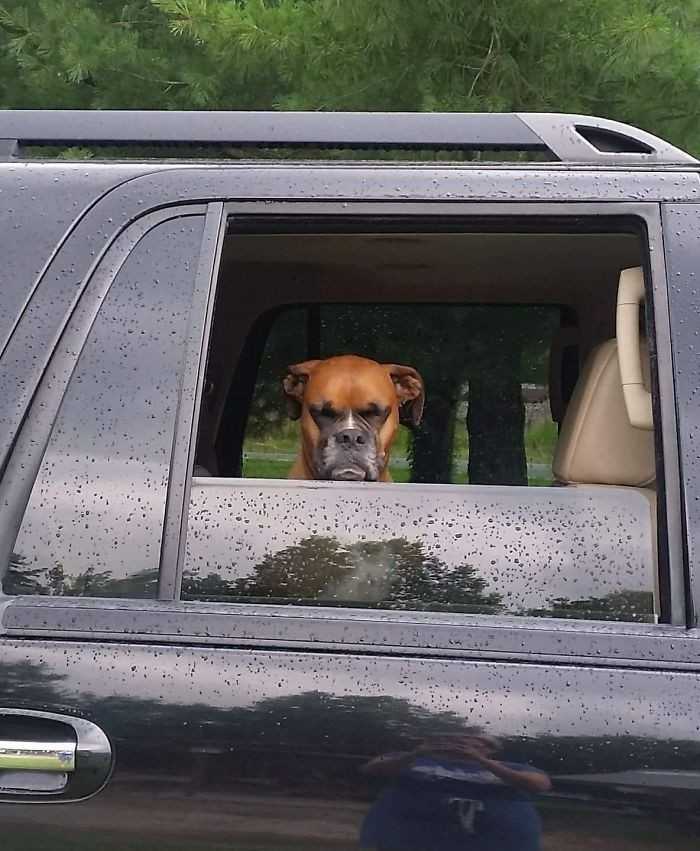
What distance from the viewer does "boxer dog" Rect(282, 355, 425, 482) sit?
293cm

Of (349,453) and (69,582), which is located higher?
(349,453)

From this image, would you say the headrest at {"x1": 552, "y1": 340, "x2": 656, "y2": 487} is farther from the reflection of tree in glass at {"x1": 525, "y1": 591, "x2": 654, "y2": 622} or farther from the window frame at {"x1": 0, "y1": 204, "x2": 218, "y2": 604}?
the window frame at {"x1": 0, "y1": 204, "x2": 218, "y2": 604}

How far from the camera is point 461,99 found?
4.93 m

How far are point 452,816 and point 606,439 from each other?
3.50 ft

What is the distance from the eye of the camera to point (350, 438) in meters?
2.96

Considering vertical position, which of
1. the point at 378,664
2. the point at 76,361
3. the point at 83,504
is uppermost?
the point at 76,361

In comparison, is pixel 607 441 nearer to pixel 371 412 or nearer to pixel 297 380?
pixel 371 412

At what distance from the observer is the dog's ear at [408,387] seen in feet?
10.6

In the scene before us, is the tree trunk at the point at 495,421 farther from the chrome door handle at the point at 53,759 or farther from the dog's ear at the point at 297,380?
the chrome door handle at the point at 53,759

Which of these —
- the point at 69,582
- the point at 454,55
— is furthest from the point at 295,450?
the point at 454,55

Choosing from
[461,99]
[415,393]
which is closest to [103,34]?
[461,99]

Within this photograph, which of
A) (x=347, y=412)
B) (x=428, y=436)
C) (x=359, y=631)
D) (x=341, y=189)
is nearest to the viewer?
(x=359, y=631)

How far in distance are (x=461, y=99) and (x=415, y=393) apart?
2.32 meters

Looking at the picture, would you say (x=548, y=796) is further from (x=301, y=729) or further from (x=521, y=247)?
(x=521, y=247)
